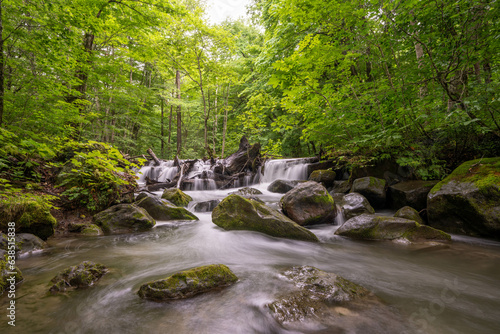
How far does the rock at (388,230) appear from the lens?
155 inches

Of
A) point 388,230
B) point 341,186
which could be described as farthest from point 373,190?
point 388,230

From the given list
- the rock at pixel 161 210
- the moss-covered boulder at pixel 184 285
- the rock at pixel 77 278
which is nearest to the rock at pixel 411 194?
the moss-covered boulder at pixel 184 285

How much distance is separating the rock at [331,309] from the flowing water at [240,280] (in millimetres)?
81

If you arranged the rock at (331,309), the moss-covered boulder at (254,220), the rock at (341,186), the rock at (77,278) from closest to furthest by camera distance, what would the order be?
1. the rock at (331,309)
2. the rock at (77,278)
3. the moss-covered boulder at (254,220)
4. the rock at (341,186)

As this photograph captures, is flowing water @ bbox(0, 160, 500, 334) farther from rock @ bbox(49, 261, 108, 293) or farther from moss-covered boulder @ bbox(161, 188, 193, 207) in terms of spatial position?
moss-covered boulder @ bbox(161, 188, 193, 207)

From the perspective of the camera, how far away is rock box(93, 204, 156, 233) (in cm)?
464

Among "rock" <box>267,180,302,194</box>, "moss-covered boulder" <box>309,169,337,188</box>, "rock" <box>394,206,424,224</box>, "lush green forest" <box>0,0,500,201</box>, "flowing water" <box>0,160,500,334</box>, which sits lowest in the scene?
"flowing water" <box>0,160,500,334</box>

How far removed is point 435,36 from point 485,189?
298 cm

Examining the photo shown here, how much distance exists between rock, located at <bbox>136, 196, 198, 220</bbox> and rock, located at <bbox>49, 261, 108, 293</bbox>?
3.13 m

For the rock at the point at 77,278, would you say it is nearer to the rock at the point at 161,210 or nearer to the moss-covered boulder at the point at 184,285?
the moss-covered boulder at the point at 184,285

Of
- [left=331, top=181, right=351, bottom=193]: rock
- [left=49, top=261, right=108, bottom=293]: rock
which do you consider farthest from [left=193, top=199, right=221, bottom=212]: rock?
[left=331, top=181, right=351, bottom=193]: rock

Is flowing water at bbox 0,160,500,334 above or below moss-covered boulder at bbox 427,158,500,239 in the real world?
below

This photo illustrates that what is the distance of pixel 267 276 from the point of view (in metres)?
2.68

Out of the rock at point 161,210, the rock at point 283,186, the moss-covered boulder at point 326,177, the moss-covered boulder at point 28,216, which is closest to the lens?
the moss-covered boulder at point 28,216
